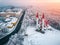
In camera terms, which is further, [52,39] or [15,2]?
[15,2]

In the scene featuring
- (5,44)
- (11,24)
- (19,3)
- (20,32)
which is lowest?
(5,44)

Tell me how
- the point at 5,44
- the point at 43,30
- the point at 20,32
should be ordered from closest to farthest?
the point at 5,44 → the point at 20,32 → the point at 43,30

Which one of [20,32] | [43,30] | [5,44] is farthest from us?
[43,30]

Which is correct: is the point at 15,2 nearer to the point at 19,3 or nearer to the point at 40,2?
the point at 19,3

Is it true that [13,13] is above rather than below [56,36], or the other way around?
above

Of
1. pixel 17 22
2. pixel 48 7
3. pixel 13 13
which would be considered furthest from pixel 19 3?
pixel 48 7

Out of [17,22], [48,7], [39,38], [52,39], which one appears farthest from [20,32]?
[48,7]

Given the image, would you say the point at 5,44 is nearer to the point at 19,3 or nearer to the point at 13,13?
the point at 13,13
